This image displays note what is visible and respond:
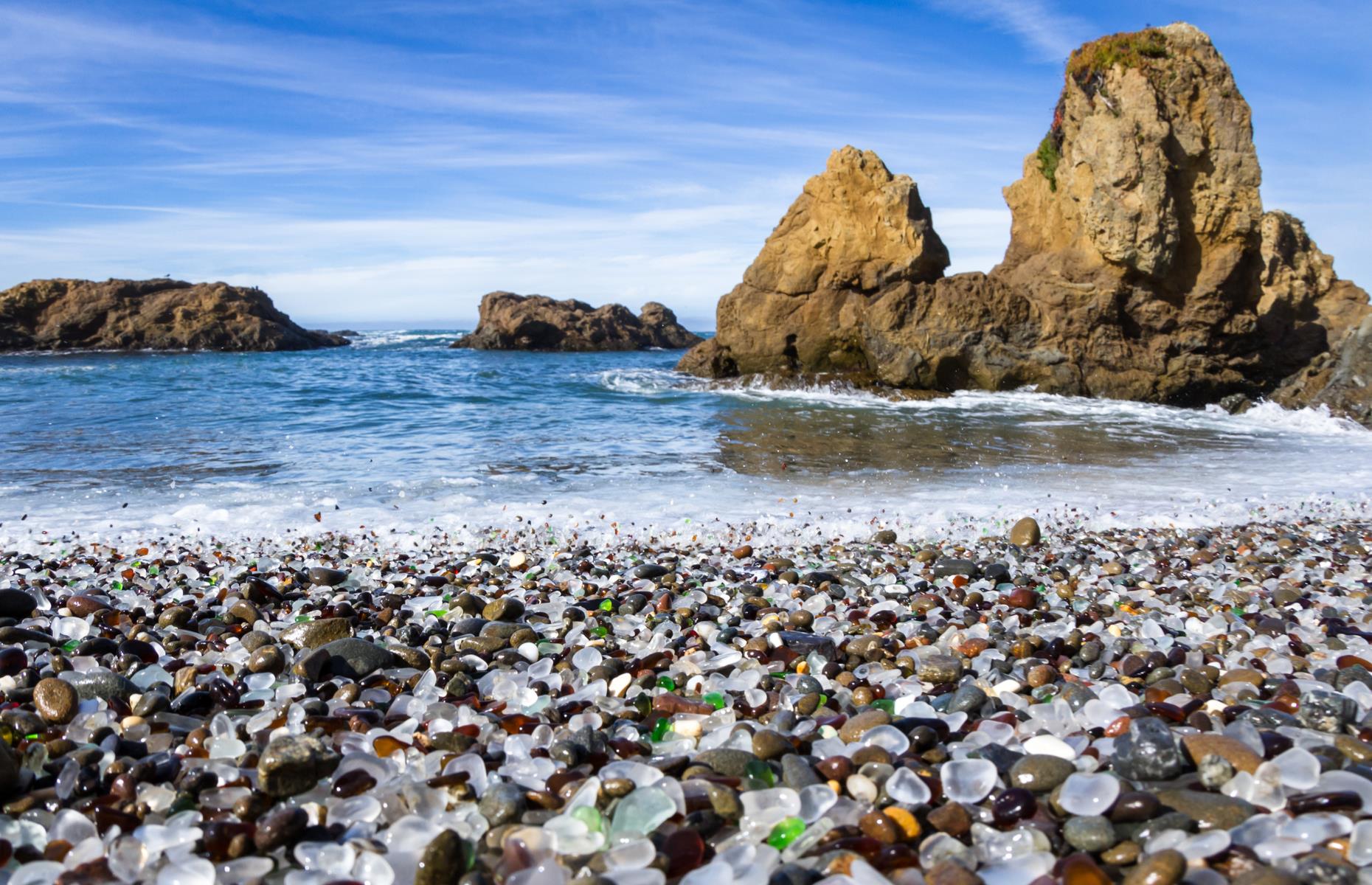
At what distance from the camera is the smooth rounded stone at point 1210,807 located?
6.38 feet

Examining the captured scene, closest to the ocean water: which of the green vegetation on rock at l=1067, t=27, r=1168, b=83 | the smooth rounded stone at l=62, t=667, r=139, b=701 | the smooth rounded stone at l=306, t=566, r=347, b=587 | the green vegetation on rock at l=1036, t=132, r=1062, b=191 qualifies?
the smooth rounded stone at l=306, t=566, r=347, b=587

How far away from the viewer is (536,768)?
7.48 feet

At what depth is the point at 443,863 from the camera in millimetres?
1825

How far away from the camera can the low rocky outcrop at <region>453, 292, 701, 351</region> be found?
48.2 meters

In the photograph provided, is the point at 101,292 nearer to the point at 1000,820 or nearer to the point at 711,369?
the point at 711,369

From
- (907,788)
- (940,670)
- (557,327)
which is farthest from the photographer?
(557,327)

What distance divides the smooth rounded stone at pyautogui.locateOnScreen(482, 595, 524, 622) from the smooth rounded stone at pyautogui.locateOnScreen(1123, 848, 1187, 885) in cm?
272

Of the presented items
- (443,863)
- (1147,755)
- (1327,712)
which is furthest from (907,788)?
(1327,712)

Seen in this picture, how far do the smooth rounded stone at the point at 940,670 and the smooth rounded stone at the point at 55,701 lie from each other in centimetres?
281

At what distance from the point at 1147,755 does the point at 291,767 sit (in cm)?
226

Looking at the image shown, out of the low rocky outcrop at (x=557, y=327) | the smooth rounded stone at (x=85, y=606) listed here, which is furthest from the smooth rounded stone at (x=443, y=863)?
the low rocky outcrop at (x=557, y=327)

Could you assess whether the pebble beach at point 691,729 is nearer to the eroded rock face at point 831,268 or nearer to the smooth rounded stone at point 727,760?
the smooth rounded stone at point 727,760

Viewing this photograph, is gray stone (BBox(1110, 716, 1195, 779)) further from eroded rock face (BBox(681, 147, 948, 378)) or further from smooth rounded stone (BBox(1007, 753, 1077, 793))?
eroded rock face (BBox(681, 147, 948, 378))

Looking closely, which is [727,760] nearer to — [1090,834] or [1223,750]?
[1090,834]
